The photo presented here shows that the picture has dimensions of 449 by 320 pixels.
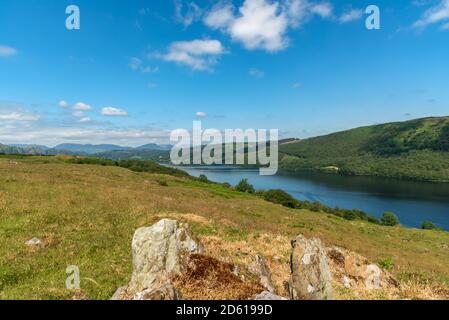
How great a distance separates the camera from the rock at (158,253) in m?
12.9

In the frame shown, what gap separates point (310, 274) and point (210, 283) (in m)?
4.15

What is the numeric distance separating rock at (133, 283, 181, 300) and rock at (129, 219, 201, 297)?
161 cm

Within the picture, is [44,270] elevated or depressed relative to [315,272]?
depressed

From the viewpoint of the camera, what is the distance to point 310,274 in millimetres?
12969

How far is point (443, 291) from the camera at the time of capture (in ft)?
43.0

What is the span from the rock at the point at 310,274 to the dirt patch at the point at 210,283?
1770 millimetres

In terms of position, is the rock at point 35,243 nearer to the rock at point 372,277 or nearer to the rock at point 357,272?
the rock at point 357,272

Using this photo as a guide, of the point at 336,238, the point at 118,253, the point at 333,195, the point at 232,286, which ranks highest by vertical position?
the point at 232,286

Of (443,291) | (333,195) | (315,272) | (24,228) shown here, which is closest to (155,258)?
(315,272)

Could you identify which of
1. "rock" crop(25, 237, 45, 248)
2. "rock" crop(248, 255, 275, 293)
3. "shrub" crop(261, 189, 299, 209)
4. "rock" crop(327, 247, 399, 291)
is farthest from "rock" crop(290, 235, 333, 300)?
Answer: "shrub" crop(261, 189, 299, 209)

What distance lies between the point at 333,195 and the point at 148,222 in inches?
7477

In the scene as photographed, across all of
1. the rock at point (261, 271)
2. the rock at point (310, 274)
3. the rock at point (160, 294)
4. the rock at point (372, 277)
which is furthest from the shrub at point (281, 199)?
the rock at point (160, 294)

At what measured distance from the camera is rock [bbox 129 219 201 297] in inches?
507
